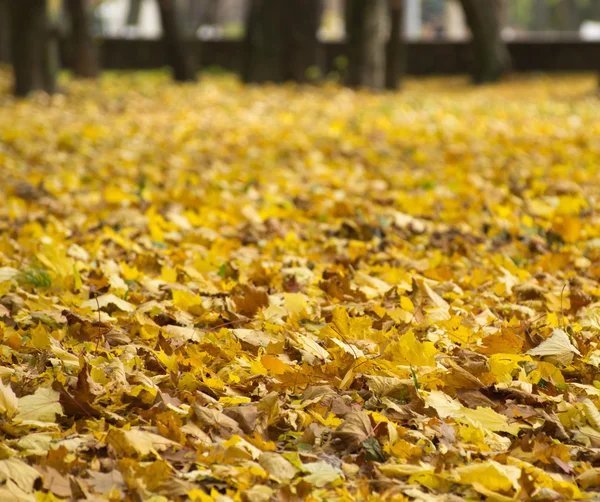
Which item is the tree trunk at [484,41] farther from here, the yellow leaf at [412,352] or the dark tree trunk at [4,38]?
the yellow leaf at [412,352]

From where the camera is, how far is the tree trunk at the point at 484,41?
1925 cm

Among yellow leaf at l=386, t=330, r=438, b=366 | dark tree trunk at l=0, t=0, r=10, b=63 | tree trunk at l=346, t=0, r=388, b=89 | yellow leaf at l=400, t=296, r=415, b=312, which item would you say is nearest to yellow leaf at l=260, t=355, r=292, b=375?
yellow leaf at l=386, t=330, r=438, b=366

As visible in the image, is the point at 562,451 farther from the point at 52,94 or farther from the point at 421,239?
the point at 52,94

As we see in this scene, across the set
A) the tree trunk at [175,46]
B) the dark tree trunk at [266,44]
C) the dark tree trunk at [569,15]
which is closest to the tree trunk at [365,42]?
the dark tree trunk at [266,44]

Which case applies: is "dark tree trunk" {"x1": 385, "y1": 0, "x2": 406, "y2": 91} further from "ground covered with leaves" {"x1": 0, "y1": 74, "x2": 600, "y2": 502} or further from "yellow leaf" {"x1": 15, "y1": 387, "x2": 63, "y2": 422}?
"yellow leaf" {"x1": 15, "y1": 387, "x2": 63, "y2": 422}

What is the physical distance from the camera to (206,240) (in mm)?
4855

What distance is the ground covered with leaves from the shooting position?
242 centimetres

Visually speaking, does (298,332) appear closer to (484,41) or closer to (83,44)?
(83,44)

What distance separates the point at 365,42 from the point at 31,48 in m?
5.38

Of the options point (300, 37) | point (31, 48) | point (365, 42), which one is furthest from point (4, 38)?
point (365, 42)

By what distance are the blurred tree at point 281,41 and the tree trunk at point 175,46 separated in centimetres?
101

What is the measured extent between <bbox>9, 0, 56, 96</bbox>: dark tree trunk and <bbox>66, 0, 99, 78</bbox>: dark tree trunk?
4.53 metres

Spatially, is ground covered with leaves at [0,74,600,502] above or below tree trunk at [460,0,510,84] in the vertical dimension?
below

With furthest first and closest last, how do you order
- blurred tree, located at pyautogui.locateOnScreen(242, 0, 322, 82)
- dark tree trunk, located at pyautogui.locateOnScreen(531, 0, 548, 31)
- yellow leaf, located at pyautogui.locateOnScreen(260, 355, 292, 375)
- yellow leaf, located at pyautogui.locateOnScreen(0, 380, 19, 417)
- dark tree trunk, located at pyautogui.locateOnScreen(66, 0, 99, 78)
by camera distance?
1. dark tree trunk, located at pyautogui.locateOnScreen(531, 0, 548, 31)
2. dark tree trunk, located at pyautogui.locateOnScreen(66, 0, 99, 78)
3. blurred tree, located at pyautogui.locateOnScreen(242, 0, 322, 82)
4. yellow leaf, located at pyautogui.locateOnScreen(260, 355, 292, 375)
5. yellow leaf, located at pyautogui.locateOnScreen(0, 380, 19, 417)
